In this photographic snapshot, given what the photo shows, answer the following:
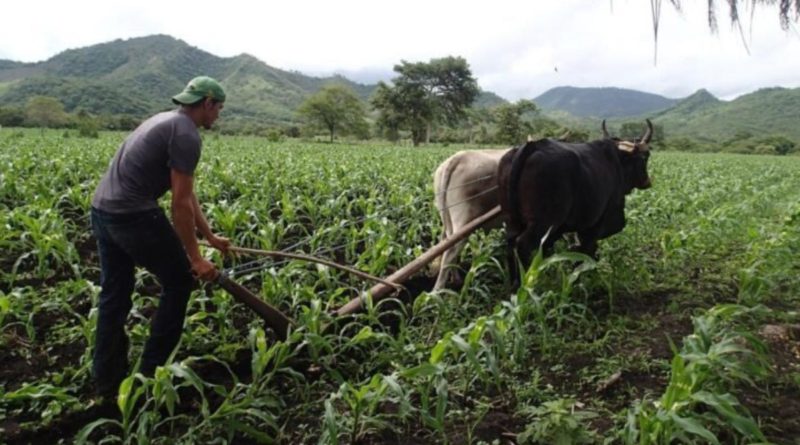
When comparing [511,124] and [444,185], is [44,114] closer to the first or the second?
[511,124]

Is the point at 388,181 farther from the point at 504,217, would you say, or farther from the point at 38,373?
the point at 38,373

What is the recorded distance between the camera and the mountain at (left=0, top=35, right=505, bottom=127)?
11562 centimetres

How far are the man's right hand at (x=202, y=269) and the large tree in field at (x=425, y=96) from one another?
151ft

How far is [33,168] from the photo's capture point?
387 inches

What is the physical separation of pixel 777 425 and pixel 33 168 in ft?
37.1

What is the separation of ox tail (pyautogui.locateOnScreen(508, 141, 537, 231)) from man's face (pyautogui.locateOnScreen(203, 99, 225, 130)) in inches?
98.4

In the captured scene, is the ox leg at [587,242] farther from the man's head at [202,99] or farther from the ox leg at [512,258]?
the man's head at [202,99]

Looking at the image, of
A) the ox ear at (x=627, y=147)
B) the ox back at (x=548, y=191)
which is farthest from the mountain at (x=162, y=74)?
the ox back at (x=548, y=191)

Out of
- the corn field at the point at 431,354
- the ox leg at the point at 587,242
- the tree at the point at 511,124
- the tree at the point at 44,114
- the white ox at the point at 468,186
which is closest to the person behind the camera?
the corn field at the point at 431,354

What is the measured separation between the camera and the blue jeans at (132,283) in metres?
3.02

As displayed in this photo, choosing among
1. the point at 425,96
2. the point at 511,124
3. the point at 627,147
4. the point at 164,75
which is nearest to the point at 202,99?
the point at 627,147

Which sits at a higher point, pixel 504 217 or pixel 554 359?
pixel 504 217

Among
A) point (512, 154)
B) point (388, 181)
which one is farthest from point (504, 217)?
point (388, 181)

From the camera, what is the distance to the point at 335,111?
56625 millimetres
